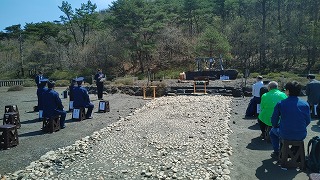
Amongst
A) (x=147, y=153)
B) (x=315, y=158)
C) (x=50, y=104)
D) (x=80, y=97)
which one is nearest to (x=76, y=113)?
(x=80, y=97)

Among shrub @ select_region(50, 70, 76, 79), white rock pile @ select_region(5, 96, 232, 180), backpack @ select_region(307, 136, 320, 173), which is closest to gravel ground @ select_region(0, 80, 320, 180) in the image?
white rock pile @ select_region(5, 96, 232, 180)

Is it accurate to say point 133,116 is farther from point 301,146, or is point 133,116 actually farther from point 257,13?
point 257,13

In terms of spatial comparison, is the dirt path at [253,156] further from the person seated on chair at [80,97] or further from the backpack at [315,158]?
the person seated on chair at [80,97]

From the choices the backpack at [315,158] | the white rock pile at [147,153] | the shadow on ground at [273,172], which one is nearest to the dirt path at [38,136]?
the white rock pile at [147,153]

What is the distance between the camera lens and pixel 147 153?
21.9 feet

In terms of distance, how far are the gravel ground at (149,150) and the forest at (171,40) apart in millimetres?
20518

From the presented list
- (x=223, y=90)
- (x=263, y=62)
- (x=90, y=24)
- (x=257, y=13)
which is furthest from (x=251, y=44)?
(x=90, y=24)

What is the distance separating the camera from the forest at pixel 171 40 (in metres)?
30.9

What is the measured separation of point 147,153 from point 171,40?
32.0 metres

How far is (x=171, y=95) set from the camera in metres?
17.5

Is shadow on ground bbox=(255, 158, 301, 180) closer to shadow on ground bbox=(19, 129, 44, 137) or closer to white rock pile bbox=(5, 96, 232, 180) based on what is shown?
white rock pile bbox=(5, 96, 232, 180)

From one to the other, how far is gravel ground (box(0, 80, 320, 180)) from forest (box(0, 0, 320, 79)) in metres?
20.5

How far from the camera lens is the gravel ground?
18.0 feet

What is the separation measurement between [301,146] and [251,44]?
99.2ft
